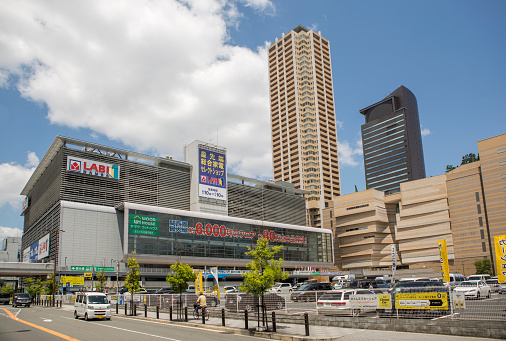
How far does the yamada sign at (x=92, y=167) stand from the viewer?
269 feet

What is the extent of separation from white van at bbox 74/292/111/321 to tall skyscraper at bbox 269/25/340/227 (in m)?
129

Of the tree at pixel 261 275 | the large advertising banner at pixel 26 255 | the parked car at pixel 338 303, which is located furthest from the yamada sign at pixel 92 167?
the parked car at pixel 338 303

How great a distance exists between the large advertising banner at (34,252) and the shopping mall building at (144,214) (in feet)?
0.87

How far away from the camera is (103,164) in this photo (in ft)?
284

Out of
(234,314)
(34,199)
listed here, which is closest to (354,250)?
(34,199)

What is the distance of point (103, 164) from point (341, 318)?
248 feet

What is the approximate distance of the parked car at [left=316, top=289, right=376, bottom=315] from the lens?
843 inches

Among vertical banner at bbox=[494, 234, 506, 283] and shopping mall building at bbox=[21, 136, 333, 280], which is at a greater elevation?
shopping mall building at bbox=[21, 136, 333, 280]

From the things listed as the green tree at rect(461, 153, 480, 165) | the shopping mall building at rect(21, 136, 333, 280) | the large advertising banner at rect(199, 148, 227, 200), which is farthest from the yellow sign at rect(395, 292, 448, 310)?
the green tree at rect(461, 153, 480, 165)

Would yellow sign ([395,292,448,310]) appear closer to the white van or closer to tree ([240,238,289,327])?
tree ([240,238,289,327])

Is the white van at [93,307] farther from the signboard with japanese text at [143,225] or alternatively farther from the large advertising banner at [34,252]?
the large advertising banner at [34,252]

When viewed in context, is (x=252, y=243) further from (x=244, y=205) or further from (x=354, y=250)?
(x=354, y=250)

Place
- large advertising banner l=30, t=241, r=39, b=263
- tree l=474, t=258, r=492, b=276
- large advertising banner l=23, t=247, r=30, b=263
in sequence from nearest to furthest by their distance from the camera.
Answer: tree l=474, t=258, r=492, b=276 → large advertising banner l=30, t=241, r=39, b=263 → large advertising banner l=23, t=247, r=30, b=263

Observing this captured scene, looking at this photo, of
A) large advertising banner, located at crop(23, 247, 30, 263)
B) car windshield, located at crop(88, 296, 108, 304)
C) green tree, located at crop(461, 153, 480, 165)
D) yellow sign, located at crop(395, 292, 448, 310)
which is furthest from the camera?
green tree, located at crop(461, 153, 480, 165)
